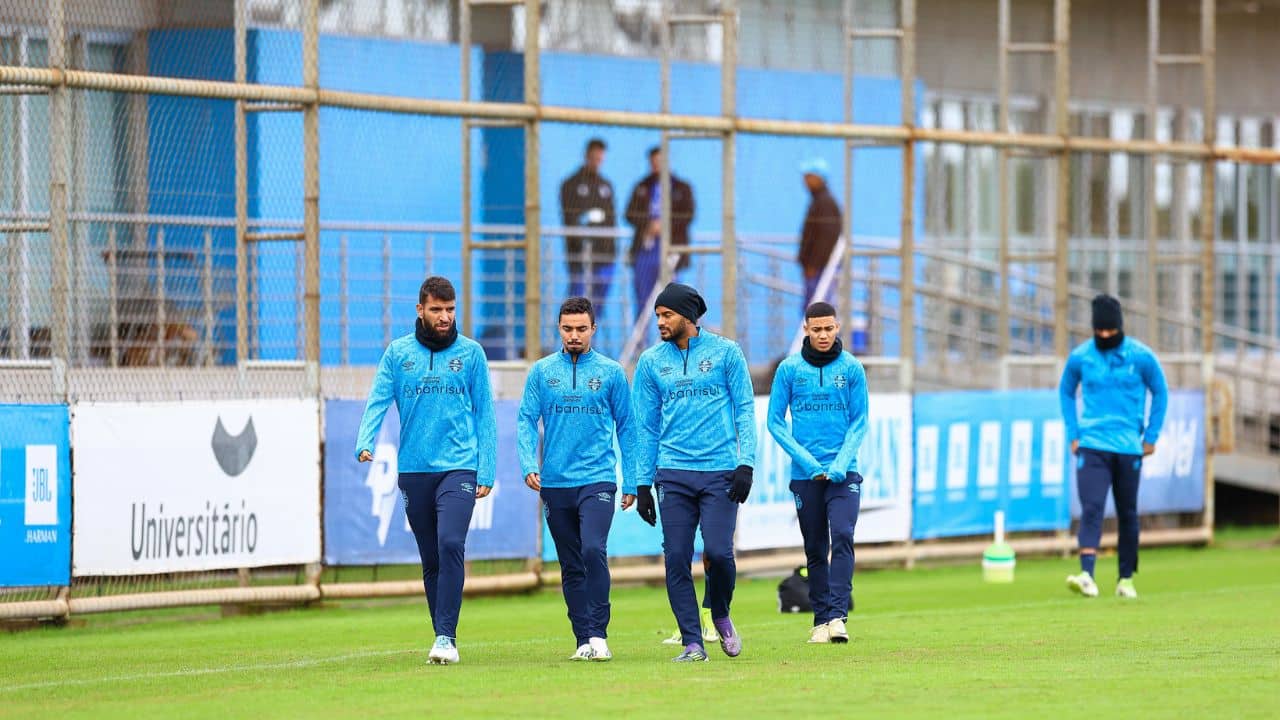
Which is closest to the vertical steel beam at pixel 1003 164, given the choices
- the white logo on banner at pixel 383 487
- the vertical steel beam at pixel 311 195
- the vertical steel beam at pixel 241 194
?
the white logo on banner at pixel 383 487

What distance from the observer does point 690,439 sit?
1121 cm

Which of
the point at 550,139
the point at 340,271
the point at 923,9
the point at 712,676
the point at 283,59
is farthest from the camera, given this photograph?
the point at 923,9

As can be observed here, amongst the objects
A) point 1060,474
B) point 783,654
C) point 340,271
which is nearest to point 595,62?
point 340,271

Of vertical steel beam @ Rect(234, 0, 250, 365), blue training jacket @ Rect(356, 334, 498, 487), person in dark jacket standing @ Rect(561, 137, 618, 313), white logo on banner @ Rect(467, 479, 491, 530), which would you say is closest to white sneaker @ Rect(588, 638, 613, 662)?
blue training jacket @ Rect(356, 334, 498, 487)

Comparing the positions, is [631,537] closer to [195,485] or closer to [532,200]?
[532,200]

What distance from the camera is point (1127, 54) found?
3092 cm

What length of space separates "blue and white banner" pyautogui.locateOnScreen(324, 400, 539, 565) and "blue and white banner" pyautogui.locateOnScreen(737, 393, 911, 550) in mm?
2294

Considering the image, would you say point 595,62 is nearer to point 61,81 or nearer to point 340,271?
point 340,271

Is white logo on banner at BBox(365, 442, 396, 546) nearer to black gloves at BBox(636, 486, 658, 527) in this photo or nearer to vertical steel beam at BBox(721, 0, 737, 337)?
vertical steel beam at BBox(721, 0, 737, 337)

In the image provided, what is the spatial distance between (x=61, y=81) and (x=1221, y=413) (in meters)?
14.4

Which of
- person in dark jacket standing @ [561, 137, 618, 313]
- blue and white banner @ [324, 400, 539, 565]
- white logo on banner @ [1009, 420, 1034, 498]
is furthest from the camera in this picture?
white logo on banner @ [1009, 420, 1034, 498]

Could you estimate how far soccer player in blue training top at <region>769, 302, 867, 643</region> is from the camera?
1221 centimetres

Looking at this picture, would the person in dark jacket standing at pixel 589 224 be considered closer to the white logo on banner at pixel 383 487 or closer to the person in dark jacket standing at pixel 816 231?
the person in dark jacket standing at pixel 816 231

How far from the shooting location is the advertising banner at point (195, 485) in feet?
47.3
